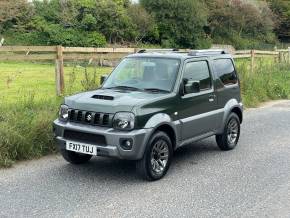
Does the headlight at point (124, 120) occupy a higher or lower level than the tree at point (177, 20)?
lower

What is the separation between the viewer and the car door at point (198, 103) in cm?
766

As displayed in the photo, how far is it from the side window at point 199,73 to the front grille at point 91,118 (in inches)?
63.4

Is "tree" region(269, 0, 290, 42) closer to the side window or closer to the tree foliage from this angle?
the tree foliage

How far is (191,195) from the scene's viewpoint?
6430mm

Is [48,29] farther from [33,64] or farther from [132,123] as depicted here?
[132,123]

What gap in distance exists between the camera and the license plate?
6.78 meters

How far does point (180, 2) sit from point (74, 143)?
40993 millimetres

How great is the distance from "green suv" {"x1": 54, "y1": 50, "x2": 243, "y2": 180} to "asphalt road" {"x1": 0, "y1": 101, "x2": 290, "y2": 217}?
1.05ft

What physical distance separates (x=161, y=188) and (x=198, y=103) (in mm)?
1795

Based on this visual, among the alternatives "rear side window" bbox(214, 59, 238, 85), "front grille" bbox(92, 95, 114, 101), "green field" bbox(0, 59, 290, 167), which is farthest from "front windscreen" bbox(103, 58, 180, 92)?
"green field" bbox(0, 59, 290, 167)

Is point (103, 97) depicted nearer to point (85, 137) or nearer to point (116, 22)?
point (85, 137)

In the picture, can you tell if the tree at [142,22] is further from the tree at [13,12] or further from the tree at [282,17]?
the tree at [282,17]

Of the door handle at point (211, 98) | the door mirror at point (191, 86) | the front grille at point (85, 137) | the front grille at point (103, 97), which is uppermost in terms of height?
the door mirror at point (191, 86)

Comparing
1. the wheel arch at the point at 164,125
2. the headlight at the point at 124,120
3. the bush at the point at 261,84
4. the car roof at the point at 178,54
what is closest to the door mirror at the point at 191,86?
the car roof at the point at 178,54
